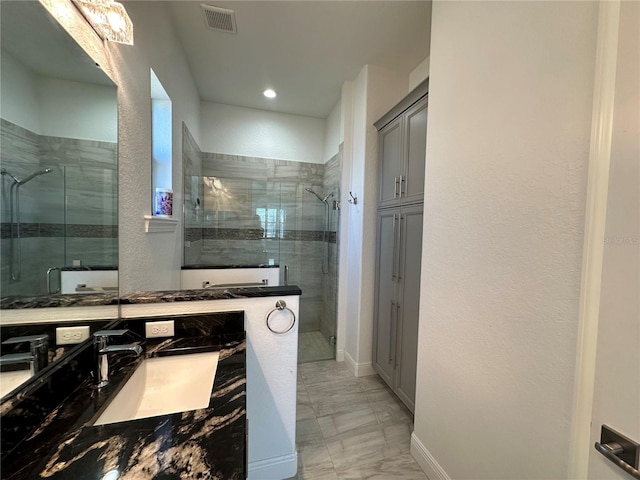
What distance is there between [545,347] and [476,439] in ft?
1.94

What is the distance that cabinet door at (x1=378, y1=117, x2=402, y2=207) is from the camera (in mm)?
1999

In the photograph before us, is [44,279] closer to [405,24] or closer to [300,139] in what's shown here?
[405,24]

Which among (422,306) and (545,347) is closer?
(545,347)

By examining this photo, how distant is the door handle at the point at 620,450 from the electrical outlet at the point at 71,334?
159 centimetres

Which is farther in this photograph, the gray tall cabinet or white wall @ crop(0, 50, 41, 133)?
the gray tall cabinet

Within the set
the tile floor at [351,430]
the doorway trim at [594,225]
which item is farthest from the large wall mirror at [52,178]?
the doorway trim at [594,225]

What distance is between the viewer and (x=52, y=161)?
81 centimetres

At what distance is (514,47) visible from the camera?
0.97 meters

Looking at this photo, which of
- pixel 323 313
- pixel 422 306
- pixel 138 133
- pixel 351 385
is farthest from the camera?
pixel 323 313

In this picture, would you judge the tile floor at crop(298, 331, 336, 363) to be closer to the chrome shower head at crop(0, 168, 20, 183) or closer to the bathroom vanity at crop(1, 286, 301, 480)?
the bathroom vanity at crop(1, 286, 301, 480)

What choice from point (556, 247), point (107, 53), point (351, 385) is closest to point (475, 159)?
point (556, 247)

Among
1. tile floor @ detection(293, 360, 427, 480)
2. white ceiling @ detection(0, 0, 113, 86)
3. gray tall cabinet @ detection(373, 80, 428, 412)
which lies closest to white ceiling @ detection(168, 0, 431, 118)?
gray tall cabinet @ detection(373, 80, 428, 412)

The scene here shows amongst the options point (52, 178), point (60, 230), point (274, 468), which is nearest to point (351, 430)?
point (274, 468)

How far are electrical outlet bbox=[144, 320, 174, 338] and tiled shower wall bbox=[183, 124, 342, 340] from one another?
5.68ft
